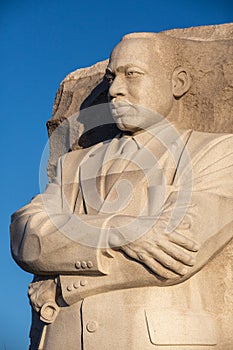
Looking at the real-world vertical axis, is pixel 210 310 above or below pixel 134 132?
below

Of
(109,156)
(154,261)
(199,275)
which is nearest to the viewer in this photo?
(154,261)

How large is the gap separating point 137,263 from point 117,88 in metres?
1.51

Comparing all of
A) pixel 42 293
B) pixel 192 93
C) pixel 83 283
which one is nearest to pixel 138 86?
pixel 192 93

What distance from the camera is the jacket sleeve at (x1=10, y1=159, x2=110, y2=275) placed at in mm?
5738

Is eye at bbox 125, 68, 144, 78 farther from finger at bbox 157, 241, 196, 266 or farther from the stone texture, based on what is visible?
finger at bbox 157, 241, 196, 266

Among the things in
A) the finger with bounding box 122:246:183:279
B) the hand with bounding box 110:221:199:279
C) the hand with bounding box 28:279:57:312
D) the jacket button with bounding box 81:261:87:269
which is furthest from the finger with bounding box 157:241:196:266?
the hand with bounding box 28:279:57:312

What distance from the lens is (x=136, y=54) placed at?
254 inches

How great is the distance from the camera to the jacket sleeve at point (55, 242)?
18.8 feet

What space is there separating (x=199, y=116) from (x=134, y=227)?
1584mm

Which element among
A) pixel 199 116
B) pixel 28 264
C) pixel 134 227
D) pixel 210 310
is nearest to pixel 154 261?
pixel 134 227

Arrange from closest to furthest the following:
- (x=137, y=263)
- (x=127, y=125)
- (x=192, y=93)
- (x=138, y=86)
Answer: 1. (x=137, y=263)
2. (x=138, y=86)
3. (x=127, y=125)
4. (x=192, y=93)

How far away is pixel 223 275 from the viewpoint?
20.1 ft

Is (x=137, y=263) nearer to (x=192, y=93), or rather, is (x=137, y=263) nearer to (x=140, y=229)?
(x=140, y=229)

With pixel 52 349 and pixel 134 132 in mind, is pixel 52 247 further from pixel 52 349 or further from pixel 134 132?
pixel 134 132
